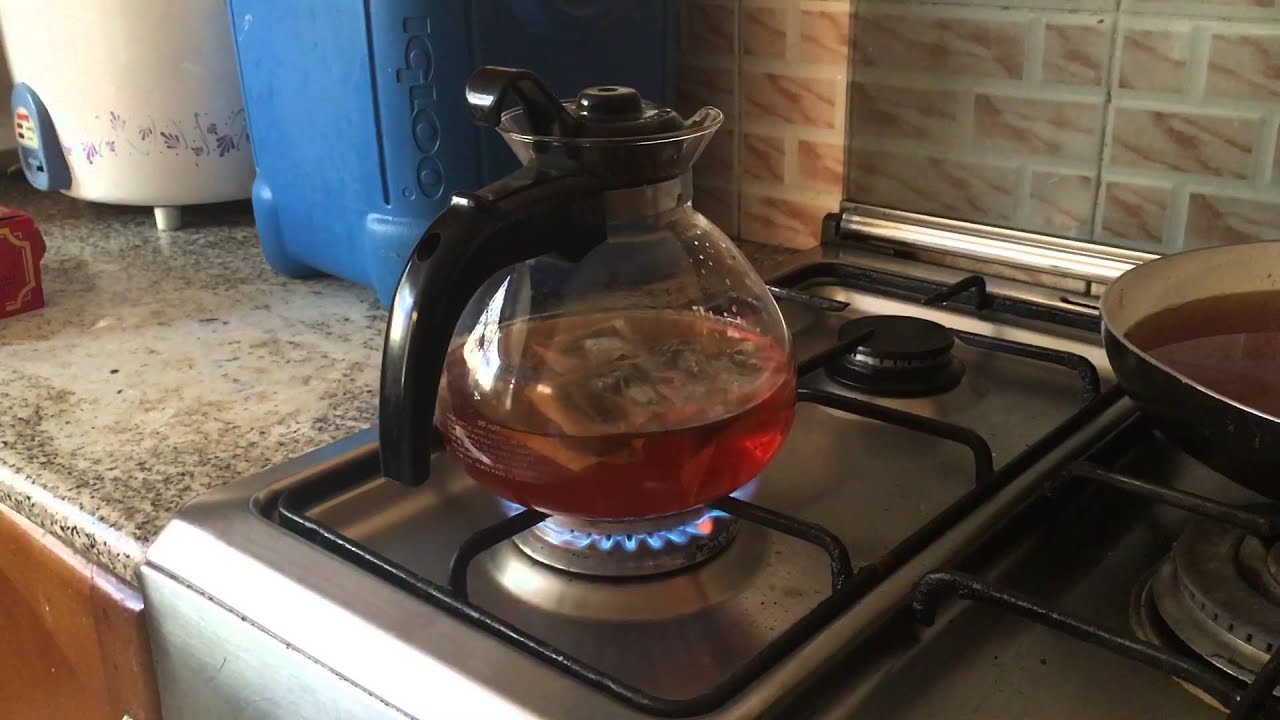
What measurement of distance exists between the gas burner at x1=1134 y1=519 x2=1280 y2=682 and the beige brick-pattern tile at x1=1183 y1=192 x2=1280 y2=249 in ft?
1.13

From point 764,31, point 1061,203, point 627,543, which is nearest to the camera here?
point 627,543

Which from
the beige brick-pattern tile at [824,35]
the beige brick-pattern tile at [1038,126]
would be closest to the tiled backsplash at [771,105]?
the beige brick-pattern tile at [824,35]

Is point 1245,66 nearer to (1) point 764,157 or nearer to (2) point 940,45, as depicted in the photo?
(2) point 940,45

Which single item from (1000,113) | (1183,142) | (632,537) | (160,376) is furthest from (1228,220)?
(160,376)

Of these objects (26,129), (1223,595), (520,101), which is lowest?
(1223,595)

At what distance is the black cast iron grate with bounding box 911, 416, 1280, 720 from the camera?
1.43ft

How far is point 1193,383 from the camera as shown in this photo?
521 millimetres

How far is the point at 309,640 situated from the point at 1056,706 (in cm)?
31

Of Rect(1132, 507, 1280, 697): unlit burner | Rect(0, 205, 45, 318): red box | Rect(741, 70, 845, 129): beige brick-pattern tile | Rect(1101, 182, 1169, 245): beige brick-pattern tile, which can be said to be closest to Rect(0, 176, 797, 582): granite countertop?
Rect(0, 205, 45, 318): red box

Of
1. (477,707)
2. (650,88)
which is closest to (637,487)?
(477,707)

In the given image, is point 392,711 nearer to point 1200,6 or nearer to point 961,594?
point 961,594

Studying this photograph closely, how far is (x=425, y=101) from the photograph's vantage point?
0.82m

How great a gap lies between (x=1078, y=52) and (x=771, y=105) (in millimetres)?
265

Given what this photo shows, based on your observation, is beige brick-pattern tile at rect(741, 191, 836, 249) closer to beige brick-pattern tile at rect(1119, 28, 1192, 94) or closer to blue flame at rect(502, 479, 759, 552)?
beige brick-pattern tile at rect(1119, 28, 1192, 94)
